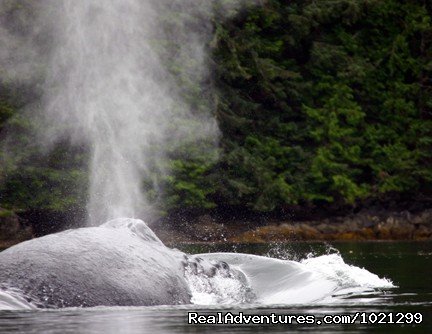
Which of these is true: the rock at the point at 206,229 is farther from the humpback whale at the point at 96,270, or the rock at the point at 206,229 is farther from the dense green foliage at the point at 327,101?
the humpback whale at the point at 96,270

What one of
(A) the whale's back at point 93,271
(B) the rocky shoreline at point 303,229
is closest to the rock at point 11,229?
(B) the rocky shoreline at point 303,229

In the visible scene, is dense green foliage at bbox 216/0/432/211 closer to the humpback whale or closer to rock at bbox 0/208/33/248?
rock at bbox 0/208/33/248

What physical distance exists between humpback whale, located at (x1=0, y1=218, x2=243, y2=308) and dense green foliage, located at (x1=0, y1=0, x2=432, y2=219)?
29180 millimetres

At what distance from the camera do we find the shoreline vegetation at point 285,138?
136ft

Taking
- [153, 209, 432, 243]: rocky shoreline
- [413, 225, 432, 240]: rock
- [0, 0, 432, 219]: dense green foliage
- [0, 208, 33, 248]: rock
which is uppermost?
[0, 0, 432, 219]: dense green foliage

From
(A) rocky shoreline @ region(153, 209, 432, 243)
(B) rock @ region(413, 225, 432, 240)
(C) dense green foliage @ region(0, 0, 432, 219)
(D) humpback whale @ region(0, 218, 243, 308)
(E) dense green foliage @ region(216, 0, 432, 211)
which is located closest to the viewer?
(D) humpback whale @ region(0, 218, 243, 308)

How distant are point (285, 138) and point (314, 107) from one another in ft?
7.13

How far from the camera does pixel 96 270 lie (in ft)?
43.1

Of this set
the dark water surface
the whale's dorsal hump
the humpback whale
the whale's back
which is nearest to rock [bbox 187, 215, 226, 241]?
the dark water surface

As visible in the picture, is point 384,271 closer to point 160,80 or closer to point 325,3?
point 160,80

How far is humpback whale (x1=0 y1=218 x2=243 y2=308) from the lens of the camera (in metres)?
12.6

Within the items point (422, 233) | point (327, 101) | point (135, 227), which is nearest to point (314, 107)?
point (327, 101)

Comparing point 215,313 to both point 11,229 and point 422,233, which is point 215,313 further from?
point 422,233

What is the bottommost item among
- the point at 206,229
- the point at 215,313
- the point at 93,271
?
the point at 206,229
